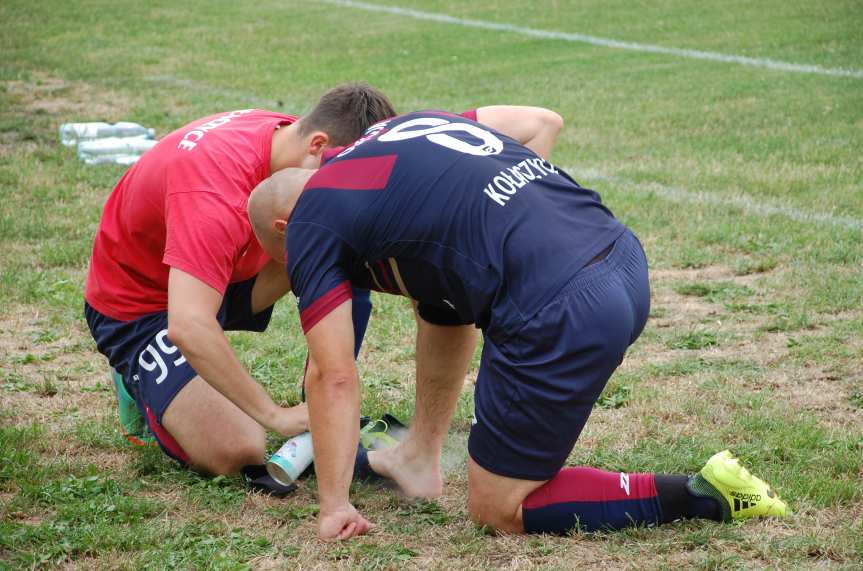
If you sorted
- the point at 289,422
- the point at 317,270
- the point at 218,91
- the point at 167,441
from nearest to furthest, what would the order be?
1. the point at 317,270
2. the point at 289,422
3. the point at 167,441
4. the point at 218,91

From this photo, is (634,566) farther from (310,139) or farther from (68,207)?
(68,207)

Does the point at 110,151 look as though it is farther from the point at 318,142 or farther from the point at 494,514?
the point at 494,514

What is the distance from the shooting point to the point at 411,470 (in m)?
3.65

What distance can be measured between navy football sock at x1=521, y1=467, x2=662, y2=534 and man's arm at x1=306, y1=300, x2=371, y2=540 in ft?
1.81

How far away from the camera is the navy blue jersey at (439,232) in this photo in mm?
2980

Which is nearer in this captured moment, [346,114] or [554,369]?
[554,369]

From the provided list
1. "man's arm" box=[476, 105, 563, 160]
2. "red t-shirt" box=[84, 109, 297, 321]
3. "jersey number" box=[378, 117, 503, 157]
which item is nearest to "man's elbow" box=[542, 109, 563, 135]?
"man's arm" box=[476, 105, 563, 160]

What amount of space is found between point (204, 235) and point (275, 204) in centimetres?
32

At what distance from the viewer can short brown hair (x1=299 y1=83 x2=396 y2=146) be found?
12.1 feet

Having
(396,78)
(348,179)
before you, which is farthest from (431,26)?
(348,179)

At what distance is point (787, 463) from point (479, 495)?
43.4 inches

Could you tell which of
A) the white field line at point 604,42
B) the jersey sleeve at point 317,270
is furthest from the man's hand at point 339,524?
the white field line at point 604,42

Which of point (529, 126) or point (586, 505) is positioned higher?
point (529, 126)

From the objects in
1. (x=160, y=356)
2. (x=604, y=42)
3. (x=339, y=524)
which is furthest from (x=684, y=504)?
(x=604, y=42)
